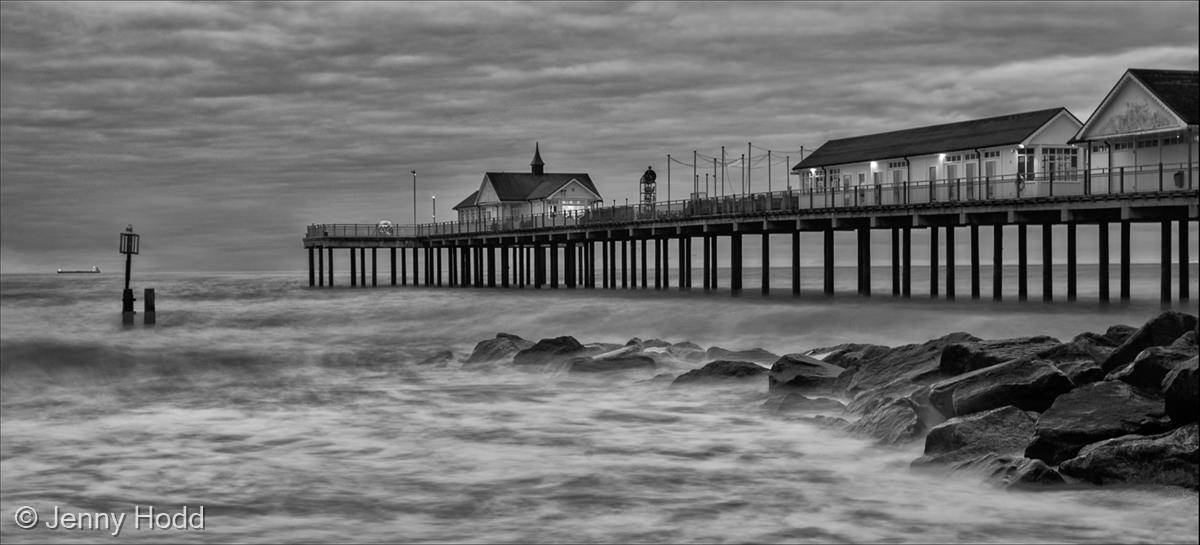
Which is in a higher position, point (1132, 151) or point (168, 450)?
point (1132, 151)

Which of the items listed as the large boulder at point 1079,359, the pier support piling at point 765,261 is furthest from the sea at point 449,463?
the pier support piling at point 765,261

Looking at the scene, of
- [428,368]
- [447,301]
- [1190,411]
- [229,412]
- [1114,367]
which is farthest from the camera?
[447,301]

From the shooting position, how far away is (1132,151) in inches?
1388

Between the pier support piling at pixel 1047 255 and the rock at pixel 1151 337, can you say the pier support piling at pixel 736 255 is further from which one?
the rock at pixel 1151 337

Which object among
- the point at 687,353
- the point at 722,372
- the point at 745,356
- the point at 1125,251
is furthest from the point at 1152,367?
the point at 1125,251

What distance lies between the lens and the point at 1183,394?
1165 cm

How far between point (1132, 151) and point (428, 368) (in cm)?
2157

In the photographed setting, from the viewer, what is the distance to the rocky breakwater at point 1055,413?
11.6 meters

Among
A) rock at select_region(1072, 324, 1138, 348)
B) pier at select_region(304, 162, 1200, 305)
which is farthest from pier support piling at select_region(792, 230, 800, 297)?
rock at select_region(1072, 324, 1138, 348)

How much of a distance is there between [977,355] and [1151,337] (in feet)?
7.10

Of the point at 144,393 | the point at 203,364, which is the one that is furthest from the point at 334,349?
the point at 144,393

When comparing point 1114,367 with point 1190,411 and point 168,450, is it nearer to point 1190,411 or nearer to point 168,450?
point 1190,411

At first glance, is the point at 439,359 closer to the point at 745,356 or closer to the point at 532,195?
the point at 745,356

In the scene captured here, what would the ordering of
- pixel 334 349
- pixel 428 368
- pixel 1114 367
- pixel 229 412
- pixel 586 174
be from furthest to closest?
pixel 586 174 → pixel 334 349 → pixel 428 368 → pixel 229 412 → pixel 1114 367
